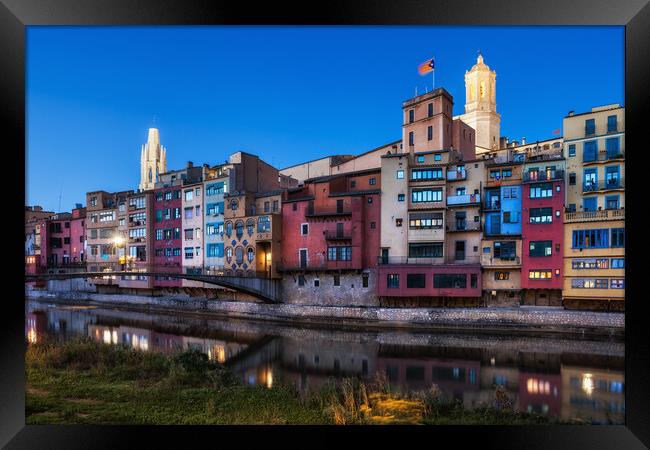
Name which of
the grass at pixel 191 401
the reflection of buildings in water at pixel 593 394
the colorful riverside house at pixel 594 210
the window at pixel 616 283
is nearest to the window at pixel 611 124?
the colorful riverside house at pixel 594 210

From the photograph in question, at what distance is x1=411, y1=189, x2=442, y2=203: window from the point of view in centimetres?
2191

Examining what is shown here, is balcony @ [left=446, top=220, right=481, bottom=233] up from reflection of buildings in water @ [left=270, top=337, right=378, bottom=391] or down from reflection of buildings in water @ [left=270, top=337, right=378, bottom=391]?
up

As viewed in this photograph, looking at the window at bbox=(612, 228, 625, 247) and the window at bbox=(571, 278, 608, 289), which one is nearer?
the window at bbox=(612, 228, 625, 247)

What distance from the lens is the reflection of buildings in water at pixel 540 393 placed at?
9.38 m

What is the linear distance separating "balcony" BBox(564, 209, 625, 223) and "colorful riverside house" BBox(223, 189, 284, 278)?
1638cm

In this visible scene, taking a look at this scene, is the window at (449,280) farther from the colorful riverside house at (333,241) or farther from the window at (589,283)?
the window at (589,283)

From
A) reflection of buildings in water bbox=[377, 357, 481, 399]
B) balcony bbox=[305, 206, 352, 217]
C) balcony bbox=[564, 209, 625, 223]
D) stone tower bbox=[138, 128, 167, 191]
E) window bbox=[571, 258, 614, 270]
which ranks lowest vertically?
reflection of buildings in water bbox=[377, 357, 481, 399]

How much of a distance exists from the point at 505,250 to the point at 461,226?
2.60 metres

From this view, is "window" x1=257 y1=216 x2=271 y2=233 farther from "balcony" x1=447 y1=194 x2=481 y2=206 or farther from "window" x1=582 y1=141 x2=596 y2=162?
"window" x1=582 y1=141 x2=596 y2=162

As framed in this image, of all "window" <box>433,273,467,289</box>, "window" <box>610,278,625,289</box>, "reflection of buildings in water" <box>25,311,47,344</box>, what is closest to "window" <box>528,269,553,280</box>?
"window" <box>610,278,625,289</box>

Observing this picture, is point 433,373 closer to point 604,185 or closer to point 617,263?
point 617,263

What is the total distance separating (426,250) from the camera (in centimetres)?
2181
